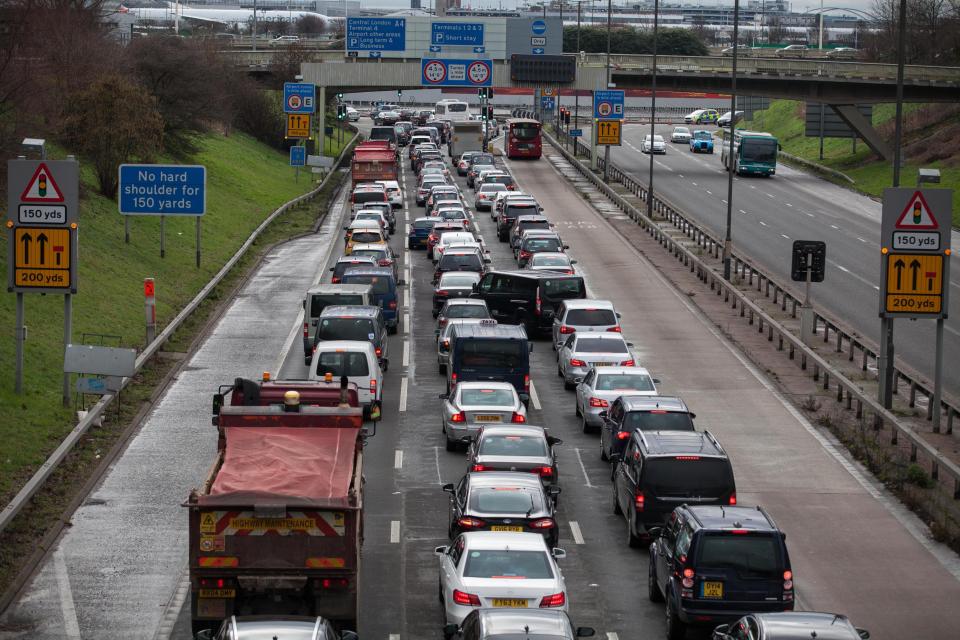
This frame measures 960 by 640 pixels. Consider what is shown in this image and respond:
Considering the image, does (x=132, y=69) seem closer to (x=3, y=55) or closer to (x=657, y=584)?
(x=3, y=55)

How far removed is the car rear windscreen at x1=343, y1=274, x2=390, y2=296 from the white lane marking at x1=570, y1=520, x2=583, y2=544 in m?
17.4

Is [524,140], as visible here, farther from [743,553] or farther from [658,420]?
[743,553]

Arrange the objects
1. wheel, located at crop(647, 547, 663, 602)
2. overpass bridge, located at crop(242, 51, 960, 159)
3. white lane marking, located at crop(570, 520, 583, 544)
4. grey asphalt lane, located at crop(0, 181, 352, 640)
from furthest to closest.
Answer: overpass bridge, located at crop(242, 51, 960, 159)
white lane marking, located at crop(570, 520, 583, 544)
wheel, located at crop(647, 547, 663, 602)
grey asphalt lane, located at crop(0, 181, 352, 640)

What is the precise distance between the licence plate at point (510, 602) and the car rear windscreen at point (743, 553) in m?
2.23

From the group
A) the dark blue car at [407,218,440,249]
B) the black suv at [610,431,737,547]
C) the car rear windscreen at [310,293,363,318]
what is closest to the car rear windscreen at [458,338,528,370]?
the car rear windscreen at [310,293,363,318]

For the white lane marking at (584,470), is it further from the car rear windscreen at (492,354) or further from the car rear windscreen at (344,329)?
the car rear windscreen at (344,329)

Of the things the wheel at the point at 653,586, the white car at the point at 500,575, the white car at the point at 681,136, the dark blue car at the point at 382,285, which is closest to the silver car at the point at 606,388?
the wheel at the point at 653,586

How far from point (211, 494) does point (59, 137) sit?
4002 cm

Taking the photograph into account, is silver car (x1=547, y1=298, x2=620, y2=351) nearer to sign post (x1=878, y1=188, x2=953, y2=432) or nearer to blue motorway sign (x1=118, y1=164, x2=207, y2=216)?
sign post (x1=878, y1=188, x2=953, y2=432)

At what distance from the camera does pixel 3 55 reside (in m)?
43.6

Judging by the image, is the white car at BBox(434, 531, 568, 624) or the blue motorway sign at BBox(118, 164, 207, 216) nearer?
the white car at BBox(434, 531, 568, 624)

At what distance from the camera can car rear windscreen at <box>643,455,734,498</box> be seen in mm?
22125

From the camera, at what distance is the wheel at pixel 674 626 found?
60.6 ft

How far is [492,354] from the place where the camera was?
1268 inches
